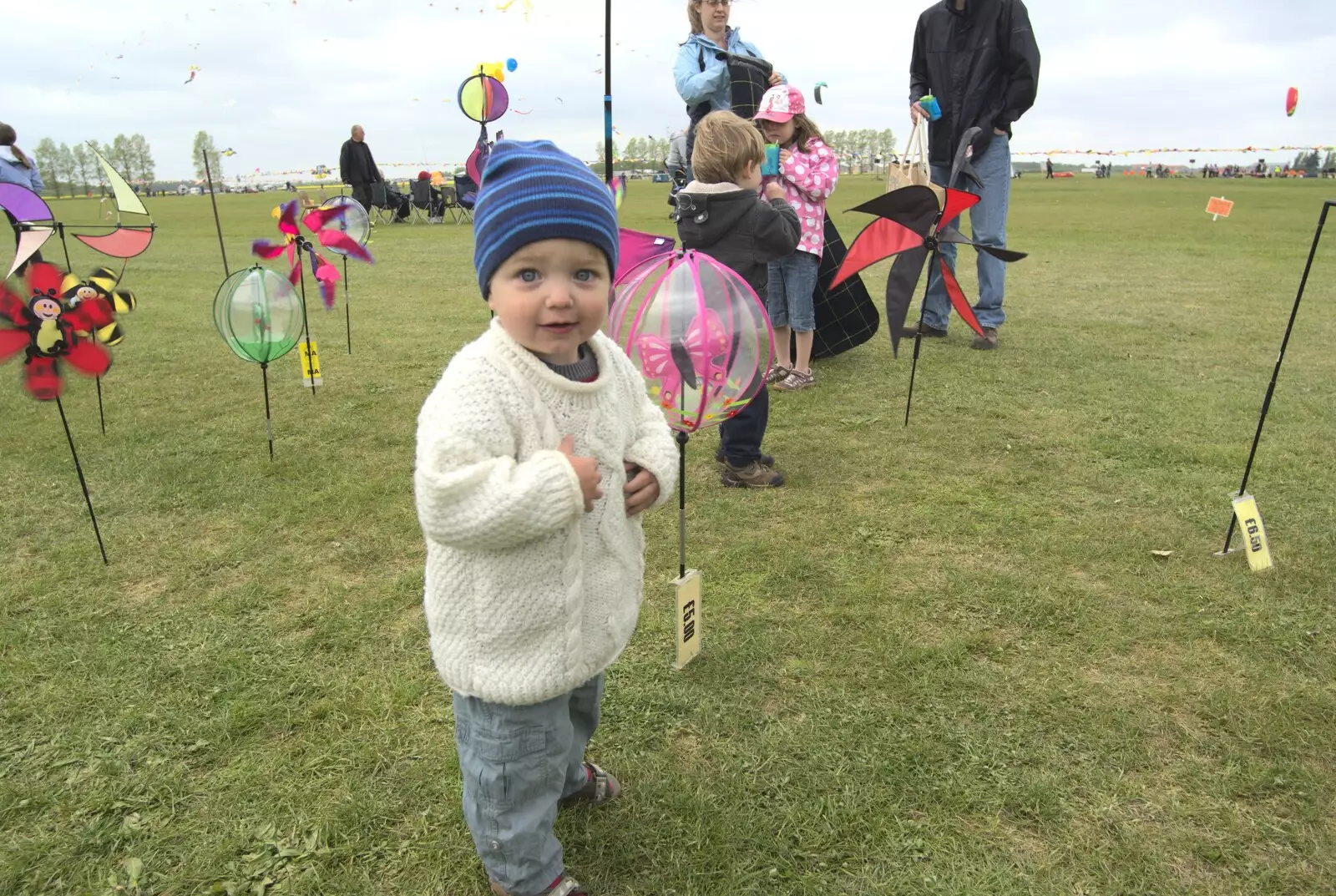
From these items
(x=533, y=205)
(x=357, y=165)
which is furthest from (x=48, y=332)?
(x=357, y=165)

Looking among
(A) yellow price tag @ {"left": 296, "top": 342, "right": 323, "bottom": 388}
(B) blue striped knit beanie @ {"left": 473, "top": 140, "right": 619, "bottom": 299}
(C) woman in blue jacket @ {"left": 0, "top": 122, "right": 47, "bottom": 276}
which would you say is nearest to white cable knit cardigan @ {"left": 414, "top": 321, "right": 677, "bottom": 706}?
(B) blue striped knit beanie @ {"left": 473, "top": 140, "right": 619, "bottom": 299}

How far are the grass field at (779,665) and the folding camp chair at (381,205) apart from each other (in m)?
12.7

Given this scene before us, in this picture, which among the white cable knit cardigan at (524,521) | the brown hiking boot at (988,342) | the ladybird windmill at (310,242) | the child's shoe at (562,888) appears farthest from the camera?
the brown hiking boot at (988,342)

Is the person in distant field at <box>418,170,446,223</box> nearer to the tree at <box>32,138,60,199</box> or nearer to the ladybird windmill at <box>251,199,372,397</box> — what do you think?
the ladybird windmill at <box>251,199,372,397</box>

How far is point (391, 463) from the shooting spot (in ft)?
12.2

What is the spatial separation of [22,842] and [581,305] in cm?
164

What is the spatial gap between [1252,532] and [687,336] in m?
1.96

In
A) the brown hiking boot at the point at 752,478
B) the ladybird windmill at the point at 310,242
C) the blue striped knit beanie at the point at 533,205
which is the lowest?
the brown hiking boot at the point at 752,478

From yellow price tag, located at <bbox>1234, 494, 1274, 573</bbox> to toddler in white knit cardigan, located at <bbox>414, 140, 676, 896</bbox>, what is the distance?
2.08 m

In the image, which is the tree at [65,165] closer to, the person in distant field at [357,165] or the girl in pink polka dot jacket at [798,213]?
the person in distant field at [357,165]

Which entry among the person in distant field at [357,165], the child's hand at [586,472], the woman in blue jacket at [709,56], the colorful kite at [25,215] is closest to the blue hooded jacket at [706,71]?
the woman in blue jacket at [709,56]

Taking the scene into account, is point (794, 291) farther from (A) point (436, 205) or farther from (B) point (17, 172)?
(A) point (436, 205)

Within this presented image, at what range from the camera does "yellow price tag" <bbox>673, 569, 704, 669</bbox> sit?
214 centimetres

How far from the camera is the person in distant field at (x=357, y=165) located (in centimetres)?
1412
